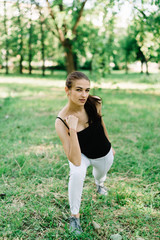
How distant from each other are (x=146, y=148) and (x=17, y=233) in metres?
2.82

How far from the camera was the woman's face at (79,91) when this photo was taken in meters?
2.29

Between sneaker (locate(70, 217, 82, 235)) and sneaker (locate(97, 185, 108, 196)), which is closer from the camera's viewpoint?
sneaker (locate(70, 217, 82, 235))

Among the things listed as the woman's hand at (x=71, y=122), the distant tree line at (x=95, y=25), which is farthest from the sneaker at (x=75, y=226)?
the distant tree line at (x=95, y=25)

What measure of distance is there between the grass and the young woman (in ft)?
0.94

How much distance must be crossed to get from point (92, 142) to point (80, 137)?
13 cm

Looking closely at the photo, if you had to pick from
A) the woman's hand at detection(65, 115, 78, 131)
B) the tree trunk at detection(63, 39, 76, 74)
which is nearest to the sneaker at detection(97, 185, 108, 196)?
the woman's hand at detection(65, 115, 78, 131)

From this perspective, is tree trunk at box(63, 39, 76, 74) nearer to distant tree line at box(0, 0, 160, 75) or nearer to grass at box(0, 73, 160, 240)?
distant tree line at box(0, 0, 160, 75)

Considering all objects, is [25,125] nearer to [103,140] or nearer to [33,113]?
[33,113]

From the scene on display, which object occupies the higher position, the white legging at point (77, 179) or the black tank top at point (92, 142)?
the black tank top at point (92, 142)

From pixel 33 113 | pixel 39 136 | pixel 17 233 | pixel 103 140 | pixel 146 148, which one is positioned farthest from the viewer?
pixel 33 113

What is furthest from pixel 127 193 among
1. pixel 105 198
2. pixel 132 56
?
pixel 132 56

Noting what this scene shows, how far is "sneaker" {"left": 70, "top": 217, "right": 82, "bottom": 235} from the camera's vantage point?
7.44 feet

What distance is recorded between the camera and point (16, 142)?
15.2ft

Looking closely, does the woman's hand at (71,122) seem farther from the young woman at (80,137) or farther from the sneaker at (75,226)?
the sneaker at (75,226)
